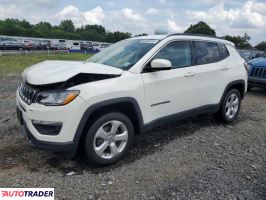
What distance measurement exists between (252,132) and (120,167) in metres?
2.98

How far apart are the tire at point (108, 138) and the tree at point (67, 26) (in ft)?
394

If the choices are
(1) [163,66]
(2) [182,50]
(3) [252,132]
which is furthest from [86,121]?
(3) [252,132]

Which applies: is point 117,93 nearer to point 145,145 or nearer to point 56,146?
point 56,146

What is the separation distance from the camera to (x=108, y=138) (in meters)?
3.71

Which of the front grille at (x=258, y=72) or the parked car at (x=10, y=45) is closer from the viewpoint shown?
the front grille at (x=258, y=72)

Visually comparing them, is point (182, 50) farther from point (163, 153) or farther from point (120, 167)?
point (120, 167)

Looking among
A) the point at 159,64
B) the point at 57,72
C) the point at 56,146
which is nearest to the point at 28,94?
the point at 57,72

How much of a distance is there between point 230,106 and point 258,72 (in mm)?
4071

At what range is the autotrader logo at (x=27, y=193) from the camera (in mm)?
3062

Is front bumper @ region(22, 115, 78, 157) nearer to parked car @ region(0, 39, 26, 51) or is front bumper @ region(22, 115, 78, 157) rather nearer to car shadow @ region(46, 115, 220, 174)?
car shadow @ region(46, 115, 220, 174)

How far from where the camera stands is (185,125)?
5.56 m

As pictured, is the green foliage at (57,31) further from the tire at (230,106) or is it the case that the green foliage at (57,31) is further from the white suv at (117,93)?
the white suv at (117,93)

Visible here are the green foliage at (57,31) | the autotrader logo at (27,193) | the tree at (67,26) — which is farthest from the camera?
the tree at (67,26)

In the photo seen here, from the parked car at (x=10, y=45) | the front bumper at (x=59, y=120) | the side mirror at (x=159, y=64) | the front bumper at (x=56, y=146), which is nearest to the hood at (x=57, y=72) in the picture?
the front bumper at (x=59, y=120)
